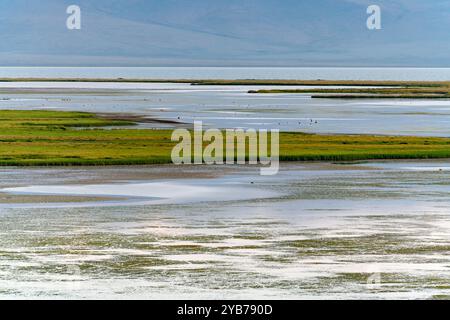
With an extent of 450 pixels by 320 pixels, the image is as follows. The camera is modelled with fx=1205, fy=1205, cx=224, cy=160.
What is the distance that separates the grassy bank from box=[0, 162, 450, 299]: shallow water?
21.2 feet

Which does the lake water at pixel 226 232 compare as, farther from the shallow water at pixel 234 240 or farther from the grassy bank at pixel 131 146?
the grassy bank at pixel 131 146

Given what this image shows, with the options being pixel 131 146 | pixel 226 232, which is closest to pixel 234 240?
pixel 226 232

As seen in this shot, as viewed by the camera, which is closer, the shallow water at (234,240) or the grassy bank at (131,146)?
the shallow water at (234,240)

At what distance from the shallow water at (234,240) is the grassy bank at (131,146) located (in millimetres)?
6475

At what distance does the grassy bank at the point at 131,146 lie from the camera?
4784cm

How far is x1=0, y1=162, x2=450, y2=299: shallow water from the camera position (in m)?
22.1

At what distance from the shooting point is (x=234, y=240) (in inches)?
1080

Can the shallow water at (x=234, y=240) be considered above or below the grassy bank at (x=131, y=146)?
below

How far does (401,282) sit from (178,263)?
4655 mm

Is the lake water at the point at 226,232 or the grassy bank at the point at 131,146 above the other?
the grassy bank at the point at 131,146

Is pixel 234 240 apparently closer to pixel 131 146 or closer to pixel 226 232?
pixel 226 232

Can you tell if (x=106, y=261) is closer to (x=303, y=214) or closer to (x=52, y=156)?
(x=303, y=214)

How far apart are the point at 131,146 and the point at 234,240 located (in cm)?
2683

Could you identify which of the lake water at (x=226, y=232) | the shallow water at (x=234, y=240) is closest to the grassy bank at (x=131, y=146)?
the lake water at (x=226, y=232)
